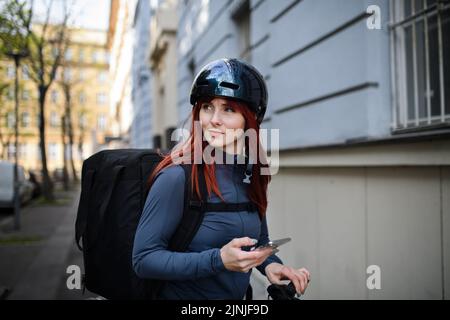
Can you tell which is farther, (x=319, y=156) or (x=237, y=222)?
(x=319, y=156)

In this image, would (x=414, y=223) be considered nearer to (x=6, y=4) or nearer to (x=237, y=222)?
(x=237, y=222)

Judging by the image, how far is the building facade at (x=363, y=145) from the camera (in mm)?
2818

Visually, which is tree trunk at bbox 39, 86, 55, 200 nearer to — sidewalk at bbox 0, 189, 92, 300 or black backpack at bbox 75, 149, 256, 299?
sidewalk at bbox 0, 189, 92, 300

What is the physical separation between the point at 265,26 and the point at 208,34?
9.79ft

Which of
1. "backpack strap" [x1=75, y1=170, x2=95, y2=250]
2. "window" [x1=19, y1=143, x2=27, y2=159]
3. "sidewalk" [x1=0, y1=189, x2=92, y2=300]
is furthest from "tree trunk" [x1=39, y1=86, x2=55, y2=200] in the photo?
"window" [x1=19, y1=143, x2=27, y2=159]

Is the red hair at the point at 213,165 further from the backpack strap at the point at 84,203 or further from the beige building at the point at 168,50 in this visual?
the beige building at the point at 168,50

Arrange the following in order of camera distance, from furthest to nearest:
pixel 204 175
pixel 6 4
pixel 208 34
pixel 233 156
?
pixel 208 34, pixel 6 4, pixel 233 156, pixel 204 175

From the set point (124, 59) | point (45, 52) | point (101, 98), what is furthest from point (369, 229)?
point (101, 98)

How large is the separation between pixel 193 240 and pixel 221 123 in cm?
49

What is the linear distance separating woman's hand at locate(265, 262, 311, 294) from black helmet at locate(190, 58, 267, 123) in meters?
0.68

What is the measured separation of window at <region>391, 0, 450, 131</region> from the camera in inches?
120

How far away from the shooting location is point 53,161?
5712cm

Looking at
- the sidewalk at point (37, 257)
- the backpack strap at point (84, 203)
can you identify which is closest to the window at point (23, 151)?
the sidewalk at point (37, 257)
